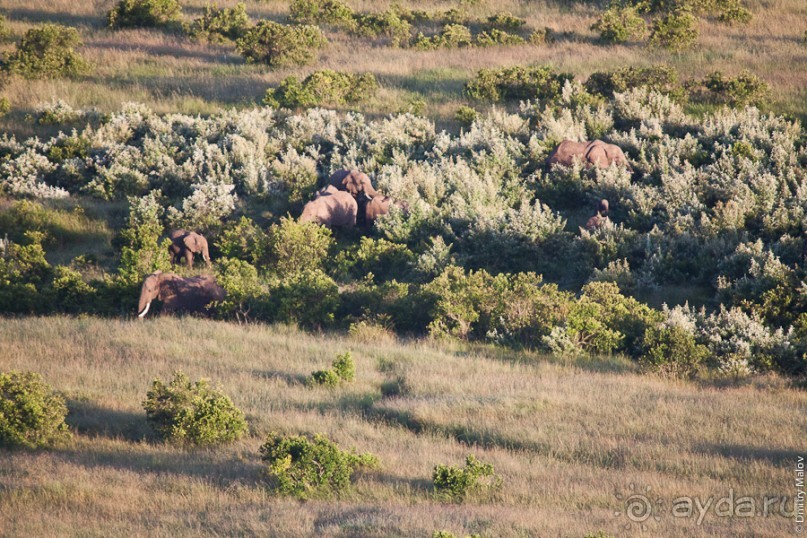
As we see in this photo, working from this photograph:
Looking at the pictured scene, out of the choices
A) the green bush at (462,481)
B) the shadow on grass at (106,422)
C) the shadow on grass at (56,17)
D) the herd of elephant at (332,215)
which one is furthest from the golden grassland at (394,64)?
the green bush at (462,481)

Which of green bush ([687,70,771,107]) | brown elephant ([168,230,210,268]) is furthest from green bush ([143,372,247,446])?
green bush ([687,70,771,107])

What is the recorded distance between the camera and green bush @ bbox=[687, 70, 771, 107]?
76.4ft

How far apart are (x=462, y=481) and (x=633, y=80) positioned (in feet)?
56.9

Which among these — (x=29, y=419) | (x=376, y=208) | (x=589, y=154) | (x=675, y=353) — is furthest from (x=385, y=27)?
(x=29, y=419)

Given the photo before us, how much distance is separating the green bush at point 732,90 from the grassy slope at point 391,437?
11.9 m

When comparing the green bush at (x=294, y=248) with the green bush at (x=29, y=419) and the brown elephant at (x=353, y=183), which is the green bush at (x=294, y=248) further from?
the green bush at (x=29, y=419)

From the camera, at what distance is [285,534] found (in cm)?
785

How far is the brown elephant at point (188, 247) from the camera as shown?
18703 mm

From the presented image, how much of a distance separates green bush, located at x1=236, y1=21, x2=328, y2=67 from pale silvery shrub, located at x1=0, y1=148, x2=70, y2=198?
7.17 m

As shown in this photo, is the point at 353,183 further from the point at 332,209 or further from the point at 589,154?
the point at 589,154

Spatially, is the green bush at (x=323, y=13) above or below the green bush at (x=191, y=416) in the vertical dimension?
above

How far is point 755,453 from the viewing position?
1009cm

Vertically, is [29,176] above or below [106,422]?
above

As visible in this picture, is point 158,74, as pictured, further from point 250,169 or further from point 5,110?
point 250,169
